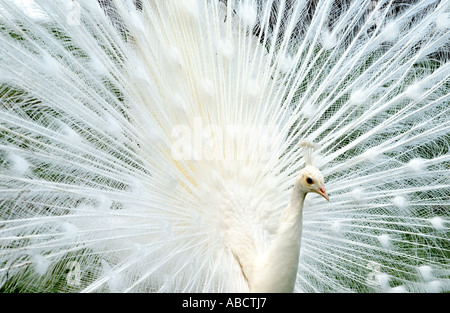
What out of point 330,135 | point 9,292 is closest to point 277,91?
point 330,135

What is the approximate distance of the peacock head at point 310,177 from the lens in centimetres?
154

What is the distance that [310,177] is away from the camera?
155 cm

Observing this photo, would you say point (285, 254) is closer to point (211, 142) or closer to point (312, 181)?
point (312, 181)

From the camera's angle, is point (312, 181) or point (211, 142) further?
point (211, 142)

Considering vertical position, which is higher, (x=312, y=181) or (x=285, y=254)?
(x=312, y=181)

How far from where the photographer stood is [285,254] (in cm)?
164

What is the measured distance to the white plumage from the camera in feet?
6.02

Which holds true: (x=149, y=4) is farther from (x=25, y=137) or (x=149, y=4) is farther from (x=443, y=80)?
(x=443, y=80)

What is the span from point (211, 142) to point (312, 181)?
0.54m

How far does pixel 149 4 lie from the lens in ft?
6.45

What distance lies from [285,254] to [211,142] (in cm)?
55

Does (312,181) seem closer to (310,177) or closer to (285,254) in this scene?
(310,177)

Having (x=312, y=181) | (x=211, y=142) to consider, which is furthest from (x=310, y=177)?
(x=211, y=142)

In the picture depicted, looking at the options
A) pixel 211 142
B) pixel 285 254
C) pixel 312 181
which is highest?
pixel 211 142
